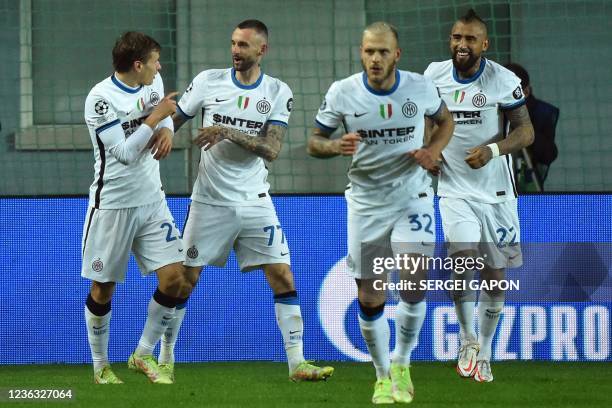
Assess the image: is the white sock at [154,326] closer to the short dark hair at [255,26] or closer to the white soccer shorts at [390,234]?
the white soccer shorts at [390,234]

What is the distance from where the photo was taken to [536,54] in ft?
37.9

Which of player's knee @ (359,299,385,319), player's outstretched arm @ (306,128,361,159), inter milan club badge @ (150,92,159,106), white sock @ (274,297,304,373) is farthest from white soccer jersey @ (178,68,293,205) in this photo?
player's knee @ (359,299,385,319)

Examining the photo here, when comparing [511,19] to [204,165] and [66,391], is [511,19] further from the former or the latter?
[66,391]

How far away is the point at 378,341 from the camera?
788 cm

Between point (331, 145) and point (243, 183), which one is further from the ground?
point (331, 145)

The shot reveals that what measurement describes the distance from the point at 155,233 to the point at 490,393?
2.17 meters

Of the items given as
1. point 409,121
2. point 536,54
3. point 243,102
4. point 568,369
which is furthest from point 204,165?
point 536,54

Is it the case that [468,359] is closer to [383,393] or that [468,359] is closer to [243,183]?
[383,393]

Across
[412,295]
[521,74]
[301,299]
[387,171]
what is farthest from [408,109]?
[301,299]

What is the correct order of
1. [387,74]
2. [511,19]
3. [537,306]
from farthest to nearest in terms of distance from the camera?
[511,19] < [537,306] < [387,74]

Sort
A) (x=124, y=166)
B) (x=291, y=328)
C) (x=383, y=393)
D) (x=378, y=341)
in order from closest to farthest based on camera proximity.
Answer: (x=383, y=393)
(x=378, y=341)
(x=124, y=166)
(x=291, y=328)

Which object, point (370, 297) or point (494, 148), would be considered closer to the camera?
point (370, 297)

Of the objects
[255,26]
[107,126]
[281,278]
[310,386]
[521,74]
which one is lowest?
[310,386]

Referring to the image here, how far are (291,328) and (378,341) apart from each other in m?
1.01
